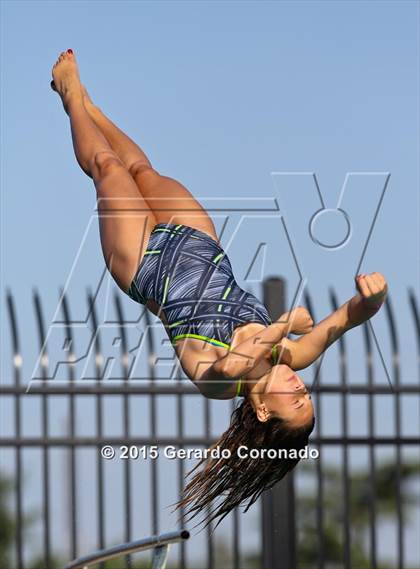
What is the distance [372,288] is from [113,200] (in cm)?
167

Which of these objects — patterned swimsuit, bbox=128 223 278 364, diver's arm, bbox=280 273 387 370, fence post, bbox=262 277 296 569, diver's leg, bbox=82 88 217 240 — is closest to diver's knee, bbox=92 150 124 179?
diver's leg, bbox=82 88 217 240

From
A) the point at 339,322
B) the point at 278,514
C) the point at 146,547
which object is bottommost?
the point at 278,514

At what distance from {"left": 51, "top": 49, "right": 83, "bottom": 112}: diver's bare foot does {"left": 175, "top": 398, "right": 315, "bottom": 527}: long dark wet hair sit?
2134 mm

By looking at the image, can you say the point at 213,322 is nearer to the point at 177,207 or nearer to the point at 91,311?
the point at 177,207

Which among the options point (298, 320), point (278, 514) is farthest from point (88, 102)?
point (278, 514)

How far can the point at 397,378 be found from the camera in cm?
939

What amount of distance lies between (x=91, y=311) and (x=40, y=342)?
0.48m

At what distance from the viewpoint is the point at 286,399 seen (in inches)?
246

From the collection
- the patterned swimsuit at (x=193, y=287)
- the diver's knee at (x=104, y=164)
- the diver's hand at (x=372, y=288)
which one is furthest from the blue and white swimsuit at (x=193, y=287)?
the diver's hand at (x=372, y=288)

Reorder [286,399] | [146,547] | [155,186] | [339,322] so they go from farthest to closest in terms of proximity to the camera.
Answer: [155,186] → [286,399] → [339,322] → [146,547]

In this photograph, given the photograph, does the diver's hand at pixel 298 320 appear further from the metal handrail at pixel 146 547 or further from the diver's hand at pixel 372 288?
the metal handrail at pixel 146 547

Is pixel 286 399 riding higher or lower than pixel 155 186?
lower

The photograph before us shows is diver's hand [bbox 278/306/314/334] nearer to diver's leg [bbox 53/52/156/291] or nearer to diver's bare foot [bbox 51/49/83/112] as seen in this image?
diver's leg [bbox 53/52/156/291]

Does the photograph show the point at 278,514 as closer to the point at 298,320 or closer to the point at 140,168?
the point at 140,168
